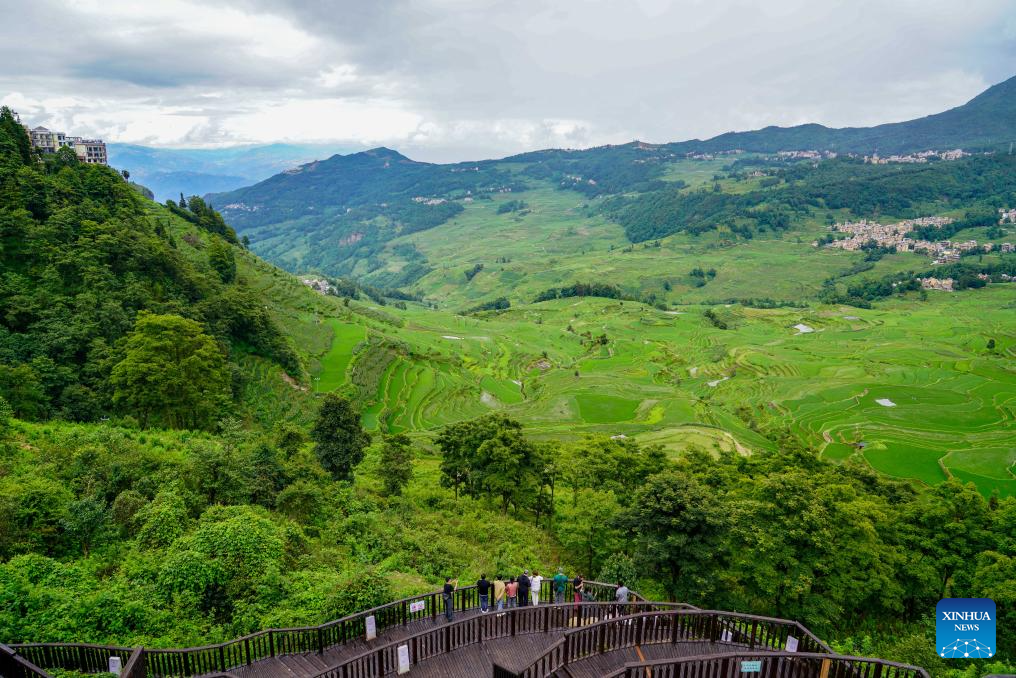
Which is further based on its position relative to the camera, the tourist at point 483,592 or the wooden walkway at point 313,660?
the tourist at point 483,592

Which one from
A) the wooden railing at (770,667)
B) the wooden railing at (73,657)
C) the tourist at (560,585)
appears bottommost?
the tourist at (560,585)

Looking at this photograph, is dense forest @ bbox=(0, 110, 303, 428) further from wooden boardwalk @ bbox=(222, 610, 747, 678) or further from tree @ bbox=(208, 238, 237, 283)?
wooden boardwalk @ bbox=(222, 610, 747, 678)

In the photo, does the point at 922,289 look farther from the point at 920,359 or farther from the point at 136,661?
the point at 136,661

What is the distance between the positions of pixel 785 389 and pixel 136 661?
281ft

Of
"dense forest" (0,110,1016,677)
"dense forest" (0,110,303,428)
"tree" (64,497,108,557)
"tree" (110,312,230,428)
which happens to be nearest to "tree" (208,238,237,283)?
"dense forest" (0,110,303,428)

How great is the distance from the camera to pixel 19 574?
14352mm

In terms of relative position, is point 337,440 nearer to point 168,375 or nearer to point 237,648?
point 168,375

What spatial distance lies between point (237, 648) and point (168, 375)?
24.3m

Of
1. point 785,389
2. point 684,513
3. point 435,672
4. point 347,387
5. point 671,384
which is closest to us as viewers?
point 435,672

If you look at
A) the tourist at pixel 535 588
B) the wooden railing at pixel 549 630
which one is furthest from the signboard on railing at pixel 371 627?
the tourist at pixel 535 588

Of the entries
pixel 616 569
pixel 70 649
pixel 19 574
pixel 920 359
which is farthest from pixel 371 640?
pixel 920 359

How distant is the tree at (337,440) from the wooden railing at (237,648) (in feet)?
52.5

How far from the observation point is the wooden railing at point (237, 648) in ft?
39.3

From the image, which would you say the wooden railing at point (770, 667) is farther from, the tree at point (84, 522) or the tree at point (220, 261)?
the tree at point (220, 261)
